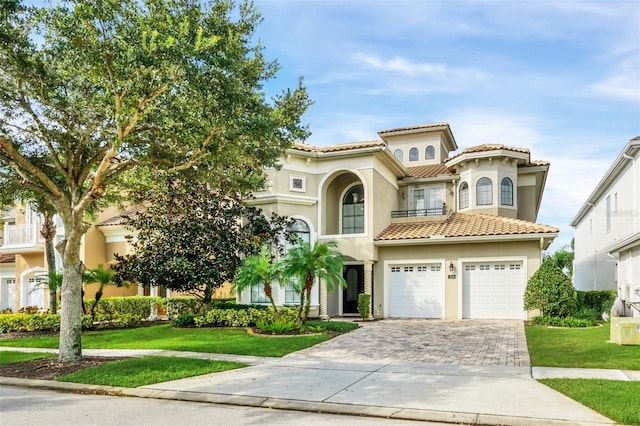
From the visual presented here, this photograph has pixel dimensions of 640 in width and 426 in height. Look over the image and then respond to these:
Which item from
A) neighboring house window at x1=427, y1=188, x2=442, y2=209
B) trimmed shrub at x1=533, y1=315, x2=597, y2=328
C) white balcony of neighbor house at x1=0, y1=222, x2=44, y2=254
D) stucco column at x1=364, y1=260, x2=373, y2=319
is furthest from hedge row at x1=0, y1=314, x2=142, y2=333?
trimmed shrub at x1=533, y1=315, x2=597, y2=328

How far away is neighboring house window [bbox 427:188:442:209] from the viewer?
79.1ft

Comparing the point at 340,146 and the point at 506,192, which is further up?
the point at 340,146

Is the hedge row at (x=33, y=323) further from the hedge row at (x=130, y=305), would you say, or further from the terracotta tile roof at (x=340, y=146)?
the terracotta tile roof at (x=340, y=146)

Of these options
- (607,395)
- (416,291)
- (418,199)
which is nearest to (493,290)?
(416,291)

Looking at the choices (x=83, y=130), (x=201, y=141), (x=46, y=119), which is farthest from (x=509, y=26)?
(x=46, y=119)

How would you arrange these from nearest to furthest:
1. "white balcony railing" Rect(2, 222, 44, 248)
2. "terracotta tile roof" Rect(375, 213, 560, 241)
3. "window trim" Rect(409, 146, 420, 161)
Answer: "terracotta tile roof" Rect(375, 213, 560, 241)
"white balcony railing" Rect(2, 222, 44, 248)
"window trim" Rect(409, 146, 420, 161)

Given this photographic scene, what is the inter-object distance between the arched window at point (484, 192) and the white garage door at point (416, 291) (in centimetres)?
408

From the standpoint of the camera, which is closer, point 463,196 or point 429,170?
point 463,196

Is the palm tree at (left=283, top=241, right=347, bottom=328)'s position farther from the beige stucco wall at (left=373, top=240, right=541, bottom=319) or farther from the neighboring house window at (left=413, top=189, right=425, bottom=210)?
the neighboring house window at (left=413, top=189, right=425, bottom=210)

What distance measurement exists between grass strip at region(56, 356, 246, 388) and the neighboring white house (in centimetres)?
1382

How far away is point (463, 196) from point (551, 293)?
7.40m

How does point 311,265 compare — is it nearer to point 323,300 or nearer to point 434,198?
point 323,300

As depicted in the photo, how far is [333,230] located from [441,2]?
12.9m

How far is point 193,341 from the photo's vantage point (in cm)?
1414
